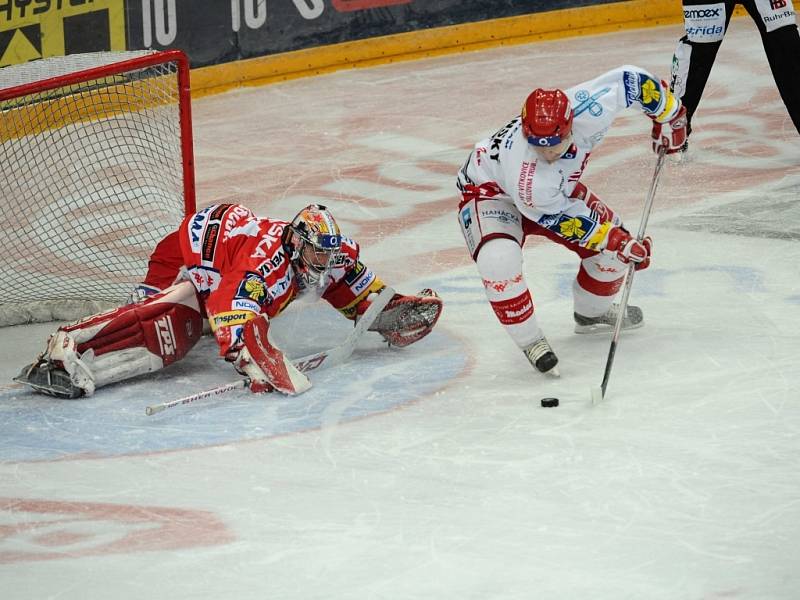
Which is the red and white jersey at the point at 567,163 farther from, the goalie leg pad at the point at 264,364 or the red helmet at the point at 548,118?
the goalie leg pad at the point at 264,364

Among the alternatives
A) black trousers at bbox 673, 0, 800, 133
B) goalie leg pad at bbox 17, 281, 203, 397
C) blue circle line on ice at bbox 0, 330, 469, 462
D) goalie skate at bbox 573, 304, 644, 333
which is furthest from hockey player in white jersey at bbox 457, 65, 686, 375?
black trousers at bbox 673, 0, 800, 133

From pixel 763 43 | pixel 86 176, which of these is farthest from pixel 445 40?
pixel 86 176

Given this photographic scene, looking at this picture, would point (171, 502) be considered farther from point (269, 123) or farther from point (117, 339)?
point (269, 123)

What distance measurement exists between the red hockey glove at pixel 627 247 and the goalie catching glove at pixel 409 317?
0.66 meters

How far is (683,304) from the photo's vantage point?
496 cm

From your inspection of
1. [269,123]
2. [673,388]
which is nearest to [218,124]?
[269,123]

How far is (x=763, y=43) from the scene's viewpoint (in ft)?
21.5

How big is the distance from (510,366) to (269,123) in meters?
3.81

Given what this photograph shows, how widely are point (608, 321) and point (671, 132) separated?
67cm

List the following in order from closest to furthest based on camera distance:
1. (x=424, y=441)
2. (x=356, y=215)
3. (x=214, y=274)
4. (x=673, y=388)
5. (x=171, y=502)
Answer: (x=171, y=502) → (x=424, y=441) → (x=673, y=388) → (x=214, y=274) → (x=356, y=215)

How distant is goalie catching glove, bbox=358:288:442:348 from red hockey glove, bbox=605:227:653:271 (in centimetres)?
66

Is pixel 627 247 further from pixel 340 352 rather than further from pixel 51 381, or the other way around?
pixel 51 381

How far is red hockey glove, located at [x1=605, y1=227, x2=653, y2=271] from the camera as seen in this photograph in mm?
4160

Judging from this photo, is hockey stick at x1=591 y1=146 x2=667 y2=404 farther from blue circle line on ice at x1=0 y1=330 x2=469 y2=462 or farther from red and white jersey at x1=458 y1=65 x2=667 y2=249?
blue circle line on ice at x1=0 y1=330 x2=469 y2=462
